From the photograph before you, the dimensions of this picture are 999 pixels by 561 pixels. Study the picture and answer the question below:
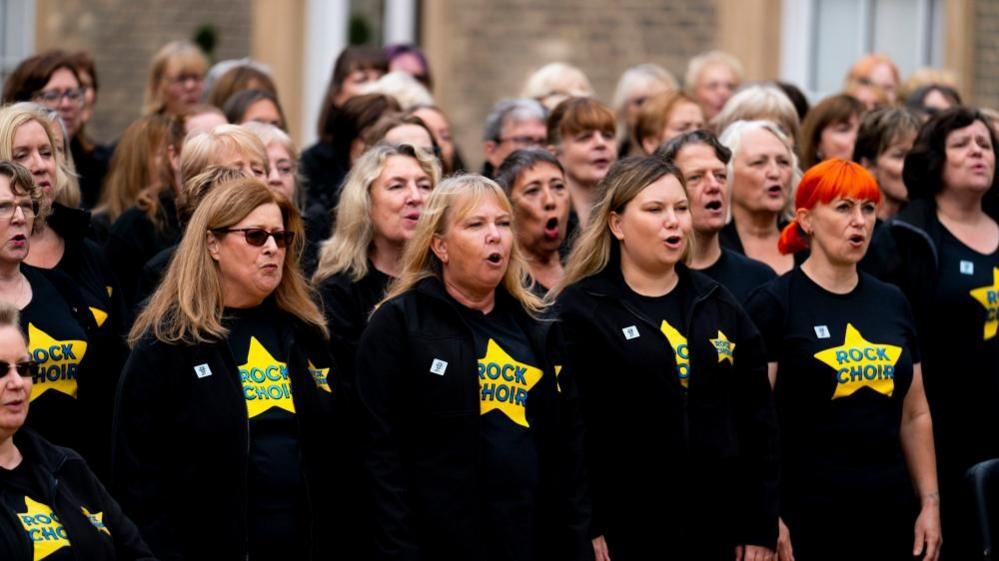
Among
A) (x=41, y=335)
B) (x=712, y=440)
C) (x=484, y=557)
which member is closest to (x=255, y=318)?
(x=41, y=335)

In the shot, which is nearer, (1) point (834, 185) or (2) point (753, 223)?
(1) point (834, 185)

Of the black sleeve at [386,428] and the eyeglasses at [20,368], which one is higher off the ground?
the eyeglasses at [20,368]

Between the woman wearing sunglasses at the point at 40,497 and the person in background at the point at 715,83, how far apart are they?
604cm

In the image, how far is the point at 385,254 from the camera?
700cm

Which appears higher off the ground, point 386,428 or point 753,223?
point 753,223

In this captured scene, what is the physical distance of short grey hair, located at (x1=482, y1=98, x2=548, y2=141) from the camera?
28.8 ft

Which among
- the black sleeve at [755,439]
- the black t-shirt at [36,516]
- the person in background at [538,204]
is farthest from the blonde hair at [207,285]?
the black sleeve at [755,439]

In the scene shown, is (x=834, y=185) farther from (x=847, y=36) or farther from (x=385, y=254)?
A: (x=847, y=36)

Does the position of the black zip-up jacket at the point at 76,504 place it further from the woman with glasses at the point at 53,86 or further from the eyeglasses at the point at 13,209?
the woman with glasses at the point at 53,86

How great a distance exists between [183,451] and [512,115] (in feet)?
11.4

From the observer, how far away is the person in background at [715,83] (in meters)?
10.8

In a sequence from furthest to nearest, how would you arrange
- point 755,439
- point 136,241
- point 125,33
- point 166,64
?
1. point 125,33
2. point 166,64
3. point 136,241
4. point 755,439

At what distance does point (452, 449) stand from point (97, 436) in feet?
4.35

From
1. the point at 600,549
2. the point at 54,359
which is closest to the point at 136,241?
the point at 54,359
